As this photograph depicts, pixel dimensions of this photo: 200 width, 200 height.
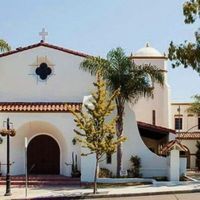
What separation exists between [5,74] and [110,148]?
10.1 metres

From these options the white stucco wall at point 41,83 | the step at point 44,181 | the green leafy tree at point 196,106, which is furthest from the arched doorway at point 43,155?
the green leafy tree at point 196,106

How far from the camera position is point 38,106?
3006cm

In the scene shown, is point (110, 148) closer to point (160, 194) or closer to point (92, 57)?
point (160, 194)

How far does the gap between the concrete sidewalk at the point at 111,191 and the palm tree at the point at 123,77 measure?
3661mm

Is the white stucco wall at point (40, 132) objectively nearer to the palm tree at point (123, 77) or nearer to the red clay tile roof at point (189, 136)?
the palm tree at point (123, 77)

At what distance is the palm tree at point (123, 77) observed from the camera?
29109mm

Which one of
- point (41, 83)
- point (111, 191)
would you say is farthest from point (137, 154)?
point (41, 83)

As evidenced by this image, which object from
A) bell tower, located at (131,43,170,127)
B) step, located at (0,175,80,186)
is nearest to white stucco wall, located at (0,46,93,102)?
step, located at (0,175,80,186)

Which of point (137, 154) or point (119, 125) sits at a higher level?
point (119, 125)

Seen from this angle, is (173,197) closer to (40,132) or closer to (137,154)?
(137,154)

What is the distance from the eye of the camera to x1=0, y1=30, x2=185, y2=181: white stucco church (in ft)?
97.6

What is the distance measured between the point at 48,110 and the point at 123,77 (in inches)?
183

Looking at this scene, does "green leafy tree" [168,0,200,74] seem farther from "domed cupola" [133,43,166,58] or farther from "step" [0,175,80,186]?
"domed cupola" [133,43,166,58]

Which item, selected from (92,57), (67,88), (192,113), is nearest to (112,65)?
(92,57)
